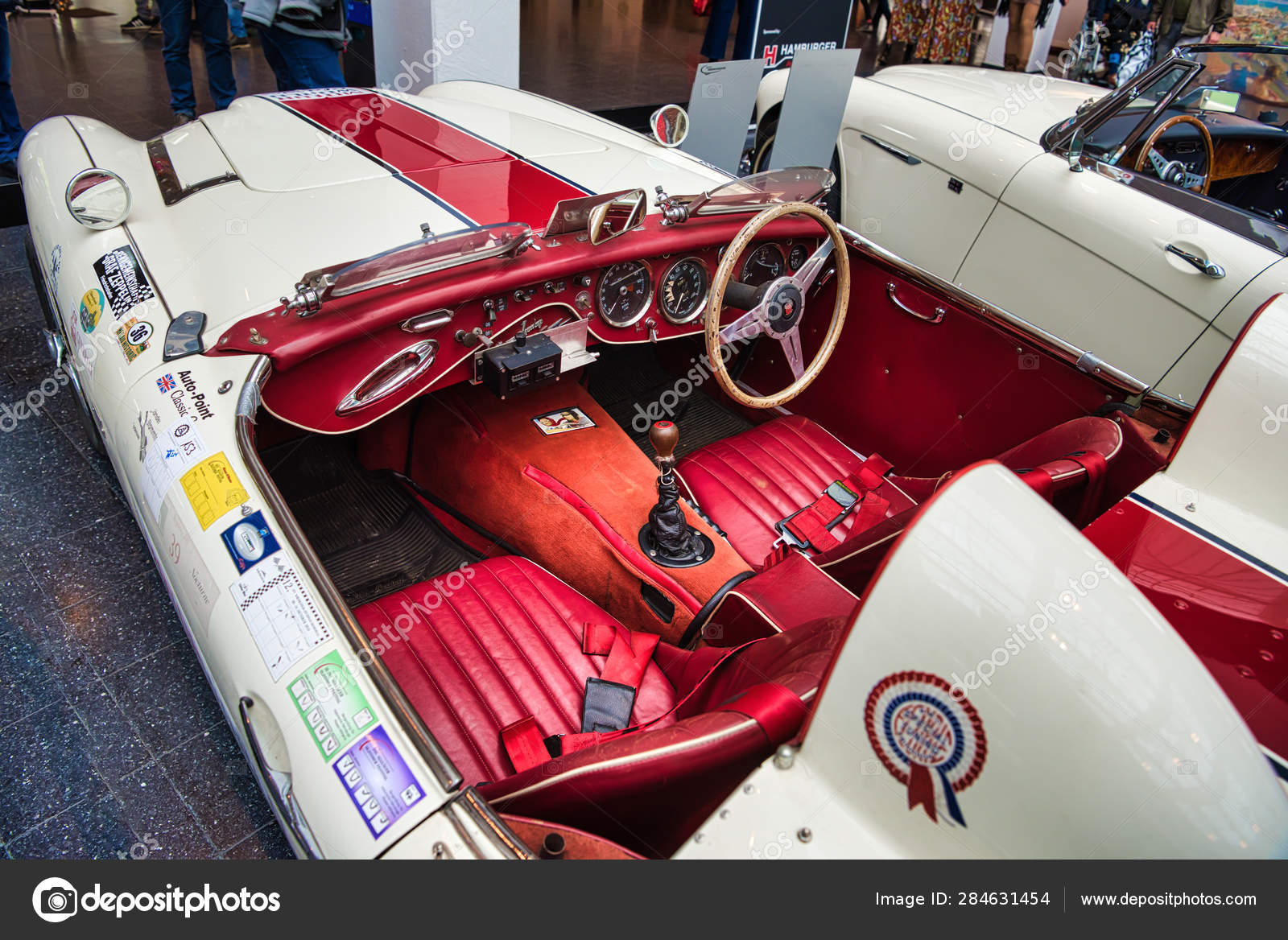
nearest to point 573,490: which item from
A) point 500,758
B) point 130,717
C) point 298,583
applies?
point 500,758

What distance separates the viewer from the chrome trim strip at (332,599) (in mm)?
1249

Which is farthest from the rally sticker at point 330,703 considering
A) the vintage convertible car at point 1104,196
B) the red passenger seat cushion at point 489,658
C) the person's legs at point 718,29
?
the person's legs at point 718,29

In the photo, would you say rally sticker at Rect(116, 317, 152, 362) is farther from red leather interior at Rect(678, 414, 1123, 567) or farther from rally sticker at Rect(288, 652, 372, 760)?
red leather interior at Rect(678, 414, 1123, 567)

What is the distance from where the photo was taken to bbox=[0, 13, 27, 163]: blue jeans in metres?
4.02

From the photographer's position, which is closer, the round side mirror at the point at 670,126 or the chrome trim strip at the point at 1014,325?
the chrome trim strip at the point at 1014,325

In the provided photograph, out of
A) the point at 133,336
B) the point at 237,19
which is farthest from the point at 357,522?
the point at 237,19

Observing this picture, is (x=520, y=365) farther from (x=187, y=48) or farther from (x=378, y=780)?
(x=187, y=48)

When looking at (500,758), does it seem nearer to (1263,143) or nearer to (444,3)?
(1263,143)

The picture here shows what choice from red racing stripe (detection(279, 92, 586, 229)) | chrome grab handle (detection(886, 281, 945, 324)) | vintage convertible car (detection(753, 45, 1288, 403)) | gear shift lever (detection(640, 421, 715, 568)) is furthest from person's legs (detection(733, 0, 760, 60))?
gear shift lever (detection(640, 421, 715, 568))

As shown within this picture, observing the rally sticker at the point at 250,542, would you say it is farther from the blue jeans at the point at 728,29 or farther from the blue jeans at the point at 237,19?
the blue jeans at the point at 728,29

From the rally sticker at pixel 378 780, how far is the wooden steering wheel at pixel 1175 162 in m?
3.80

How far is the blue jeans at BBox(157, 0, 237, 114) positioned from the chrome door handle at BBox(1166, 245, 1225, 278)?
16.0 ft

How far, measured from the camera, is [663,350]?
3.41 m

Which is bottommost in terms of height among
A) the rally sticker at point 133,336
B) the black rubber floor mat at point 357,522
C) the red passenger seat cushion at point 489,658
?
the black rubber floor mat at point 357,522
